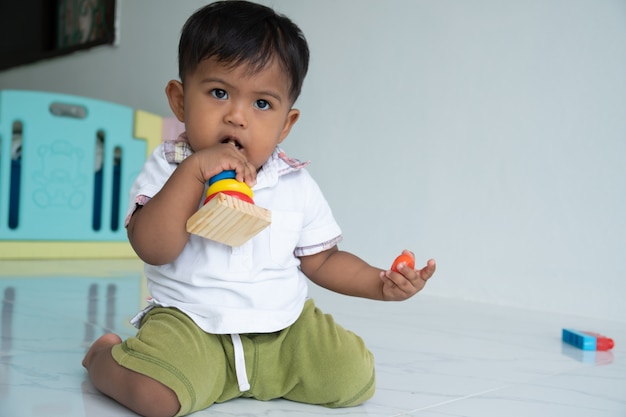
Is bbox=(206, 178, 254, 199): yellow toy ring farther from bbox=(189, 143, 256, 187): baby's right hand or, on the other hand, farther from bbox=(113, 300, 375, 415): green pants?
bbox=(113, 300, 375, 415): green pants

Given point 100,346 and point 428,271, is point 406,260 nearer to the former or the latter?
point 428,271

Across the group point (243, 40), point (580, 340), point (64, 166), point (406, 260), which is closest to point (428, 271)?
point (406, 260)

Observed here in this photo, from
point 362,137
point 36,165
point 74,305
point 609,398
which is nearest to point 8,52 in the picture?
point 36,165

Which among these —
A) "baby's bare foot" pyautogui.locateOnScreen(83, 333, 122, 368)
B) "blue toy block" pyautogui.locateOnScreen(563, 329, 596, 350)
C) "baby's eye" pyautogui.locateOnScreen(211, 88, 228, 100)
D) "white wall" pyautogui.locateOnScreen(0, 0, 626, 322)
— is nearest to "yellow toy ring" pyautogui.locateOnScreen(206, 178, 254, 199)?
"baby's eye" pyautogui.locateOnScreen(211, 88, 228, 100)

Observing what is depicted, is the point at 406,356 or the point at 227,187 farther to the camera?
the point at 406,356

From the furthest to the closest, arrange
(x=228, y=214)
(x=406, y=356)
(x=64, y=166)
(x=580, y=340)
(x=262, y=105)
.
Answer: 1. (x=64, y=166)
2. (x=580, y=340)
3. (x=406, y=356)
4. (x=262, y=105)
5. (x=228, y=214)

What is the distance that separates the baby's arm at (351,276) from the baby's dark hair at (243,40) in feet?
Result: 0.64

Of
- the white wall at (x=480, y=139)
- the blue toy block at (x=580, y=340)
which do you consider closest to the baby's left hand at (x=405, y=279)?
the blue toy block at (x=580, y=340)

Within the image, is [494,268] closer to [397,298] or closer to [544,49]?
[544,49]

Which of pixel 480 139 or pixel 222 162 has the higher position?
pixel 480 139

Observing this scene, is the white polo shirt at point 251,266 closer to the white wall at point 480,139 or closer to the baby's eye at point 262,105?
the baby's eye at point 262,105

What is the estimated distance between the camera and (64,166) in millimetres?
1951

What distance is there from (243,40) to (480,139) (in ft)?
3.20

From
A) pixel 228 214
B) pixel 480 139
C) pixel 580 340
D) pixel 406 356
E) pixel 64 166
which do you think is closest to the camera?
pixel 228 214
